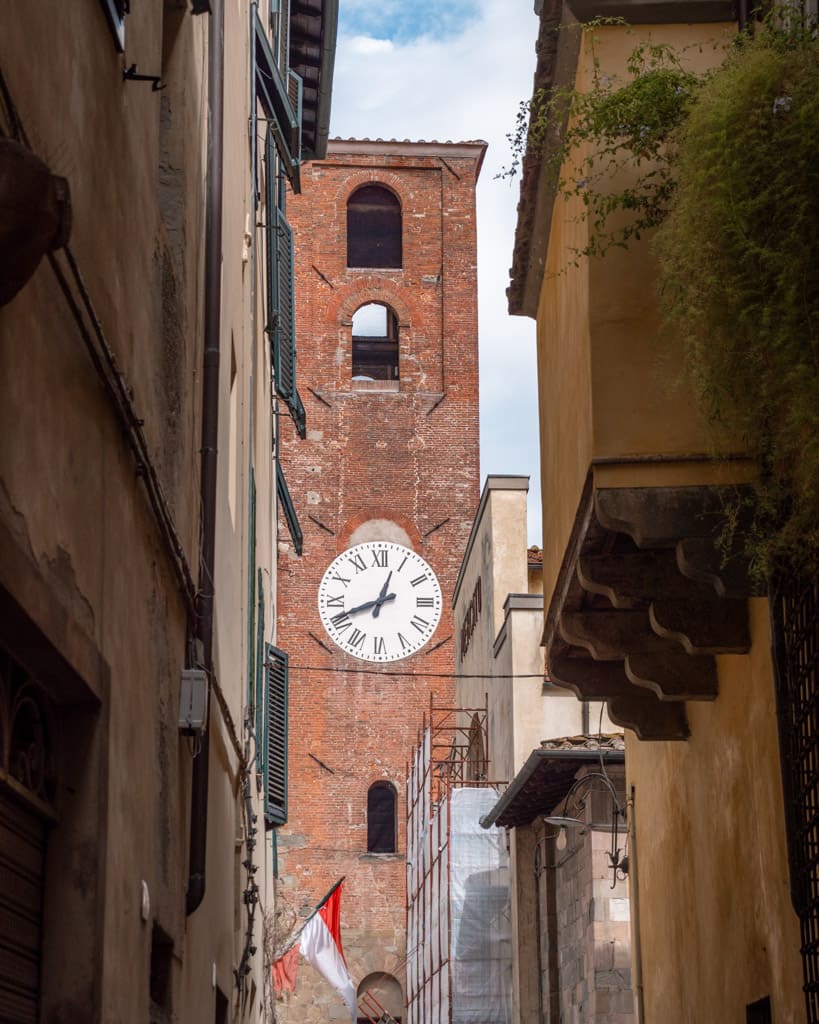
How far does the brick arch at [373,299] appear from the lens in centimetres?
3484

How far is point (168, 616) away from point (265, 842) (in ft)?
30.6

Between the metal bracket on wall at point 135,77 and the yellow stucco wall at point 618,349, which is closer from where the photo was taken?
the metal bracket on wall at point 135,77

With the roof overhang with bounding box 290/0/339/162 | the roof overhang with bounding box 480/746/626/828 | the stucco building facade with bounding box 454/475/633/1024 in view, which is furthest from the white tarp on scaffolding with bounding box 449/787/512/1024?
the roof overhang with bounding box 290/0/339/162

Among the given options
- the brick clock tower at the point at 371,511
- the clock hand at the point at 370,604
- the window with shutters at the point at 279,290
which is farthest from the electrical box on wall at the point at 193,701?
the clock hand at the point at 370,604

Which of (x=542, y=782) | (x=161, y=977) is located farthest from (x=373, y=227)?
(x=161, y=977)

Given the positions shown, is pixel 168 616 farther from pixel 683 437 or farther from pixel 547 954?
pixel 547 954

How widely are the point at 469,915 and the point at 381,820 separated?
11129 mm

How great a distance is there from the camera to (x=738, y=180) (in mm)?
5598

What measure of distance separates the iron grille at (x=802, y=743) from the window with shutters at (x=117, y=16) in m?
2.82

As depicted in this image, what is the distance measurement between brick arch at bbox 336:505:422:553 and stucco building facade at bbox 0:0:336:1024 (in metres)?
23.5

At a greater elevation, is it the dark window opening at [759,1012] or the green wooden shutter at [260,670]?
the green wooden shutter at [260,670]

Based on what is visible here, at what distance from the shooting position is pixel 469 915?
70.4ft

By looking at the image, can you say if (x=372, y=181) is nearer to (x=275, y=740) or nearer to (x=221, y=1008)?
(x=275, y=740)

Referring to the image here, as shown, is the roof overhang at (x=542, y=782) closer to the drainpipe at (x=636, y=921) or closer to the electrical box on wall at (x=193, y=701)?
the drainpipe at (x=636, y=921)
